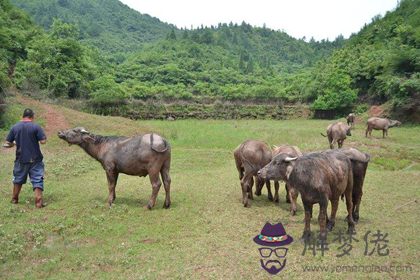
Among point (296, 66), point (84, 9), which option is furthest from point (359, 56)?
point (84, 9)

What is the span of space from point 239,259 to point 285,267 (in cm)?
73

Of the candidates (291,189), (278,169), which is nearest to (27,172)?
(278,169)

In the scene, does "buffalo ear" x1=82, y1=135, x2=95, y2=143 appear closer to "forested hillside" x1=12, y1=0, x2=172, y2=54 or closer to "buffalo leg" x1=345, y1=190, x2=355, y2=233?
"buffalo leg" x1=345, y1=190, x2=355, y2=233

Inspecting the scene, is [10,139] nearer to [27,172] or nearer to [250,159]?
[27,172]

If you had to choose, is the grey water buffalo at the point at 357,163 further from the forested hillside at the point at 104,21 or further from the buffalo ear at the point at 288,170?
the forested hillside at the point at 104,21

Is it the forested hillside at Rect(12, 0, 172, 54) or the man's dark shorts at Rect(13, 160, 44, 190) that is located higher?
the forested hillside at Rect(12, 0, 172, 54)

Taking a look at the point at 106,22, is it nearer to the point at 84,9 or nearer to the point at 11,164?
the point at 84,9

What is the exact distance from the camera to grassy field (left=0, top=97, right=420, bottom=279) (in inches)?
186

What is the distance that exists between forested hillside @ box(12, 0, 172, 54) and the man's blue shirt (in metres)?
100

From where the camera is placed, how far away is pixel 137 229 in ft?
20.6

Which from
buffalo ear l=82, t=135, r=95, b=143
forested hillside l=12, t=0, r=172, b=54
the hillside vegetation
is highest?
forested hillside l=12, t=0, r=172, b=54

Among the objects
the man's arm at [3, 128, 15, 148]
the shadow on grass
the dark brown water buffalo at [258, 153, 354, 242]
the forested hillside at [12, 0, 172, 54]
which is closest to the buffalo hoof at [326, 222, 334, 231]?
the dark brown water buffalo at [258, 153, 354, 242]

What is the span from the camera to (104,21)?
134125 millimetres

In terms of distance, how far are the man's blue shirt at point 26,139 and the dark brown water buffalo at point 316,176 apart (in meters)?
5.36
